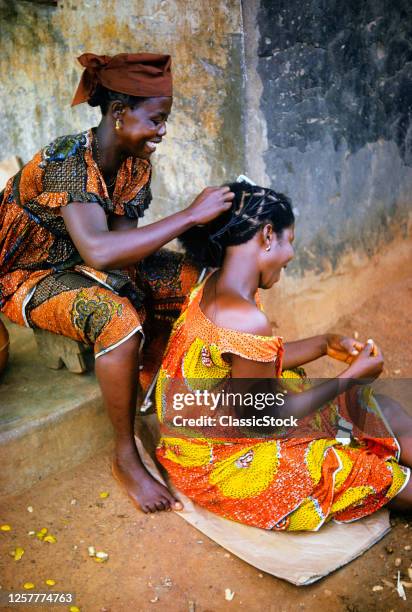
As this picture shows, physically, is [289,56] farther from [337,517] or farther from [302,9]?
[337,517]

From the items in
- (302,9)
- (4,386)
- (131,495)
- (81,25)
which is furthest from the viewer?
(81,25)

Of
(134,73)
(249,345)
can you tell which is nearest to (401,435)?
(249,345)

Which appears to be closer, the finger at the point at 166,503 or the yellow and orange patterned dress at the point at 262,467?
the yellow and orange patterned dress at the point at 262,467

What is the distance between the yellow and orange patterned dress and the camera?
233 centimetres

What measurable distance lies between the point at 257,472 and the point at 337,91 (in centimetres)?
240

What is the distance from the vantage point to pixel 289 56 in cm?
344

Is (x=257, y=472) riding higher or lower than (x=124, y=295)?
lower

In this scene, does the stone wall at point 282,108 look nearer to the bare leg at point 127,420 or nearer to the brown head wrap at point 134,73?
the brown head wrap at point 134,73

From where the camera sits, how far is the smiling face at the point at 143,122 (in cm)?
248

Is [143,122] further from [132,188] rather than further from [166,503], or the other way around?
[166,503]

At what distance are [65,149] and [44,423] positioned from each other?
1.13 meters

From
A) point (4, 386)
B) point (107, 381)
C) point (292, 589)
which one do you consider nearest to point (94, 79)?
point (107, 381)

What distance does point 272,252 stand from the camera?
2.27m

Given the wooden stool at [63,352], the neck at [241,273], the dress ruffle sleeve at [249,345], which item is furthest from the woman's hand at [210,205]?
the wooden stool at [63,352]
